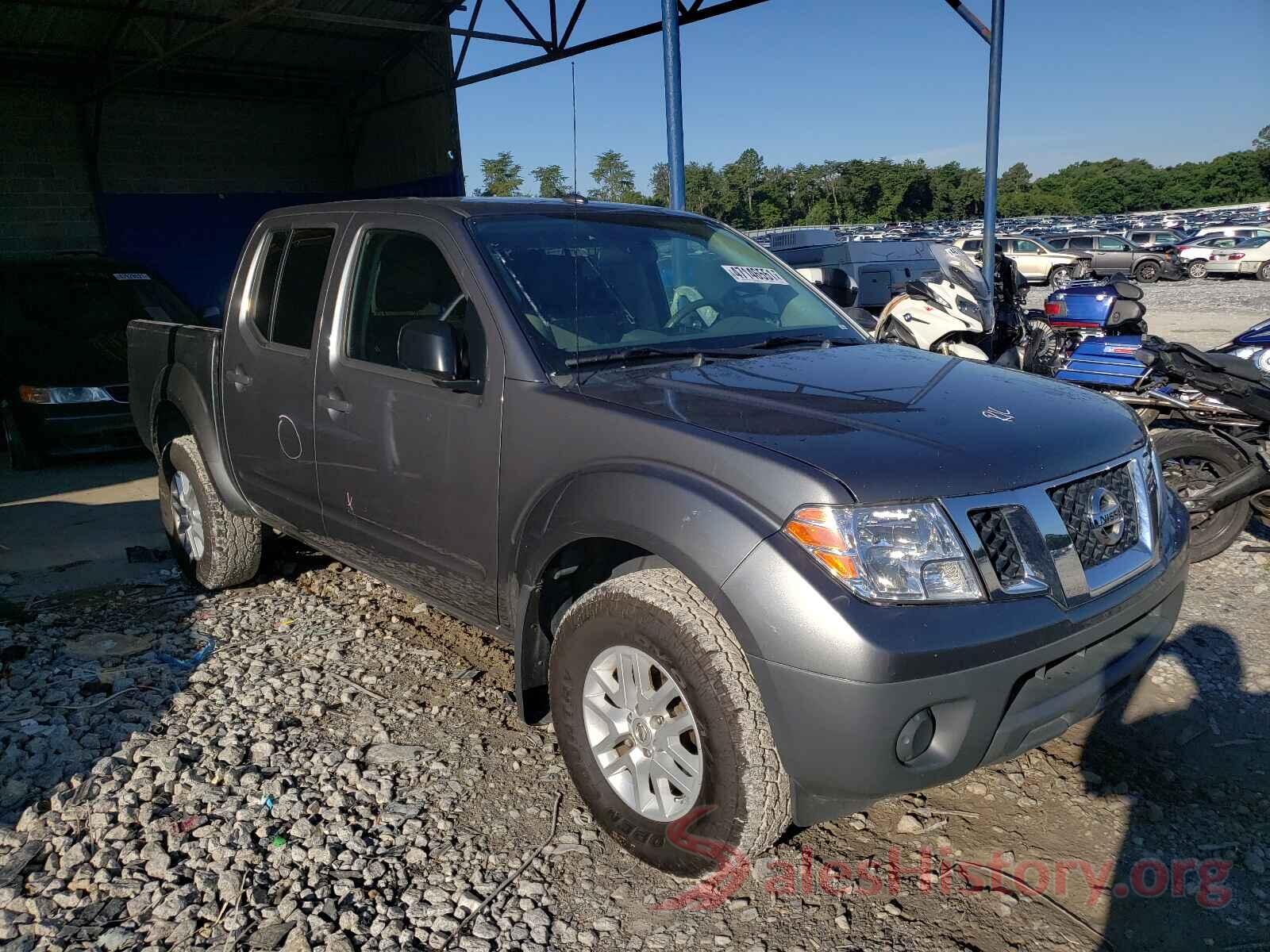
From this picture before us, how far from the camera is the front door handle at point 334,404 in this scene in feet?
11.6

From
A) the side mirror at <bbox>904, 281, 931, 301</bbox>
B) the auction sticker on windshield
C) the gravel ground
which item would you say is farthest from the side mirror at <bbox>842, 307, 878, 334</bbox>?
the gravel ground

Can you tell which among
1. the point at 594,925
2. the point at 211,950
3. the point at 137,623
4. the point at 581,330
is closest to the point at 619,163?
the point at 581,330

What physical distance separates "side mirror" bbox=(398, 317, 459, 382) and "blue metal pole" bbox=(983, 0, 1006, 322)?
7.76 meters

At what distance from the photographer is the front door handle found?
3.55m

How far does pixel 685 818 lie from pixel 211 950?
48.3 inches

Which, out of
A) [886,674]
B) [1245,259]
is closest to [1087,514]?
[886,674]

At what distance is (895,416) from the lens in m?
2.58

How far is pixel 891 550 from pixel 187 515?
4.10m

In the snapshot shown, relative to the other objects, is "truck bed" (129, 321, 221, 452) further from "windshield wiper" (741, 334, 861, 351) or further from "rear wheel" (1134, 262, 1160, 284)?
"rear wheel" (1134, 262, 1160, 284)

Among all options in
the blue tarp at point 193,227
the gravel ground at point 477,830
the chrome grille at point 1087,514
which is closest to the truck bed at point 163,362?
the gravel ground at point 477,830

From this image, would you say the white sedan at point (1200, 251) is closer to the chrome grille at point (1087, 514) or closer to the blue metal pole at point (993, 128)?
the blue metal pole at point (993, 128)

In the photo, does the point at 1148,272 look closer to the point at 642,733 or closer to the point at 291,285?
the point at 291,285

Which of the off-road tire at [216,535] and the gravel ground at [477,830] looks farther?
the off-road tire at [216,535]

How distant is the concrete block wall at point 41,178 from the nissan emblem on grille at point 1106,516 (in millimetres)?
15270
